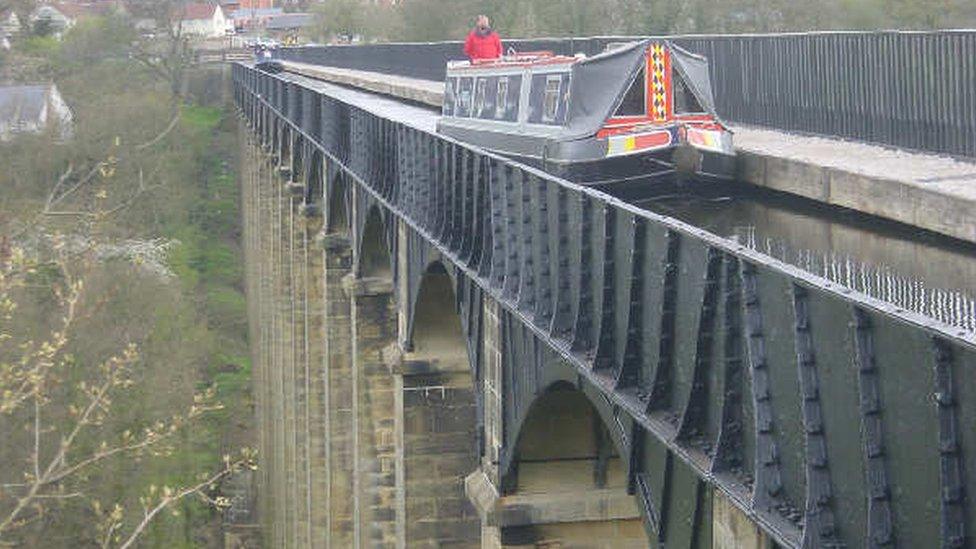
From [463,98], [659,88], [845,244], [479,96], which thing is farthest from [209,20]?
[845,244]

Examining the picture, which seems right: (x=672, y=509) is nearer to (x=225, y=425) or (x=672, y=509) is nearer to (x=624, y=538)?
(x=624, y=538)

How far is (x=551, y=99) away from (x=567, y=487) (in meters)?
4.53

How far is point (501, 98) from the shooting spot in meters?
15.2

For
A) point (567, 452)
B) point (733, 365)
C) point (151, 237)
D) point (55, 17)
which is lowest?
point (151, 237)

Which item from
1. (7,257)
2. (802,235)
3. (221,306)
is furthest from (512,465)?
(221,306)

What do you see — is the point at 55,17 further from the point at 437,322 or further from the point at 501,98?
the point at 437,322

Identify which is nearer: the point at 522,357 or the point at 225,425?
the point at 522,357

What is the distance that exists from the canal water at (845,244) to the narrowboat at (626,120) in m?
0.27

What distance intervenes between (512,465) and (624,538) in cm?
82

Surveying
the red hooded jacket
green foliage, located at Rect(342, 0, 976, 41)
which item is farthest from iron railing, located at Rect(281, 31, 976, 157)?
green foliage, located at Rect(342, 0, 976, 41)

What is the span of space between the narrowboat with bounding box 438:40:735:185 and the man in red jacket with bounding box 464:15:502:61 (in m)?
5.07

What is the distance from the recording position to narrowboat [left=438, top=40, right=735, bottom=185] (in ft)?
40.9

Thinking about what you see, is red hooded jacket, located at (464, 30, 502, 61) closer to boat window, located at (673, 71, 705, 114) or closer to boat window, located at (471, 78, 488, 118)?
boat window, located at (471, 78, 488, 118)

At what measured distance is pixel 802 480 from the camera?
16.8 feet
